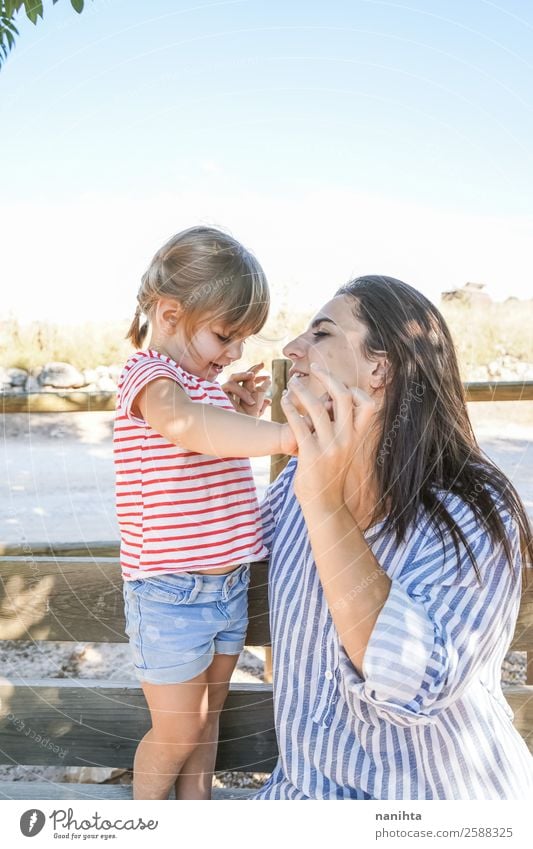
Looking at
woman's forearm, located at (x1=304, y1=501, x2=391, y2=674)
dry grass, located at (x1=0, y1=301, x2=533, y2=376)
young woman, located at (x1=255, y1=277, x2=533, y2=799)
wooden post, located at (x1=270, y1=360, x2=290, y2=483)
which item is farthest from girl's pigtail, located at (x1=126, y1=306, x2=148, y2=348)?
wooden post, located at (x1=270, y1=360, x2=290, y2=483)

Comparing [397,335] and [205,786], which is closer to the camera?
[397,335]

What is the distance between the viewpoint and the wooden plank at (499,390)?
5.80 feet

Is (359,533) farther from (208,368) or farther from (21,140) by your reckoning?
(21,140)

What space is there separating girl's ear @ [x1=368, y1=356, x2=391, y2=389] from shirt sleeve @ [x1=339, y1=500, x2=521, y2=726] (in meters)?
0.22

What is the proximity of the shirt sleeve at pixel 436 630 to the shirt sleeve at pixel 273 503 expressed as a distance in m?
0.35

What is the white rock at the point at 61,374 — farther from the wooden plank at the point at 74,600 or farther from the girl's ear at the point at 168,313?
the wooden plank at the point at 74,600

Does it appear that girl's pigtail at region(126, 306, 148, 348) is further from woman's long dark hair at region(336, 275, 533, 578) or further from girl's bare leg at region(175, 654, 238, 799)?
girl's bare leg at region(175, 654, 238, 799)

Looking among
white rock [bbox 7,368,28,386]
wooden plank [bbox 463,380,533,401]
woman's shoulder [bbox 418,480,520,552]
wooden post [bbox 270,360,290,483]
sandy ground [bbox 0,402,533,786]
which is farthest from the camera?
sandy ground [bbox 0,402,533,786]

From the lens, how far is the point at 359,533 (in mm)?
884

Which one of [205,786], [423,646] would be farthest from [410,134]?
[205,786]

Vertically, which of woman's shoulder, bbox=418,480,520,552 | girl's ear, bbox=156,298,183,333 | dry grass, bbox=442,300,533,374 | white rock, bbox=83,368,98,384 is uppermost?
dry grass, bbox=442,300,533,374

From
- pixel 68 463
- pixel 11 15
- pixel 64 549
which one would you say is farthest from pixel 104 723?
pixel 68 463

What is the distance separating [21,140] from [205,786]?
1.09m

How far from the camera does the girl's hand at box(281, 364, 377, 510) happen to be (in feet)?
2.82
